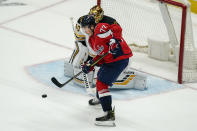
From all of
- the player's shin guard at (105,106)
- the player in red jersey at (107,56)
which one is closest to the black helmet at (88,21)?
the player in red jersey at (107,56)

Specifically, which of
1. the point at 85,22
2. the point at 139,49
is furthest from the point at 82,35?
the point at 139,49

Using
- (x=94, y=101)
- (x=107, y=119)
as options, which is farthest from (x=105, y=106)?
(x=94, y=101)

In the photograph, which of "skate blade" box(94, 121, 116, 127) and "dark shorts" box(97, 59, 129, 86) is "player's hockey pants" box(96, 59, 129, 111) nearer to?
"dark shorts" box(97, 59, 129, 86)

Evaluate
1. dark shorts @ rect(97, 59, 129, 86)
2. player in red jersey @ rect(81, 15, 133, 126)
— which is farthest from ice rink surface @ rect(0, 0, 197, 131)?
dark shorts @ rect(97, 59, 129, 86)

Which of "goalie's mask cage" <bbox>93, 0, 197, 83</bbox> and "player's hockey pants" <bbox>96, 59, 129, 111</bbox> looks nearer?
"player's hockey pants" <bbox>96, 59, 129, 111</bbox>

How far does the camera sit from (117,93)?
490 cm

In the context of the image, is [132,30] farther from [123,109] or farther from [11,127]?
[11,127]

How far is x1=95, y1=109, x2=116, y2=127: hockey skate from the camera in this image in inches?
165

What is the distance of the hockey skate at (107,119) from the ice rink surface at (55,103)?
5 centimetres

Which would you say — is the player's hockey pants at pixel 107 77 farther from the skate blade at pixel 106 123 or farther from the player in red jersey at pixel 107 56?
the skate blade at pixel 106 123

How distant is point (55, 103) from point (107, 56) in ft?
2.73

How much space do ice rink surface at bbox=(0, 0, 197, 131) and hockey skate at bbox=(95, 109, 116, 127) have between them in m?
0.05

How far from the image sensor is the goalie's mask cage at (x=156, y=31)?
5.39 m

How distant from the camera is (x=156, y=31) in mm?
5852
